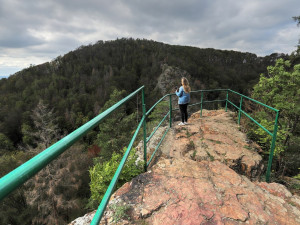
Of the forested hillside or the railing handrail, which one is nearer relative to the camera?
the railing handrail

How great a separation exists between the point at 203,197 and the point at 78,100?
185 ft

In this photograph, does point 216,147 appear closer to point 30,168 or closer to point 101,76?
point 30,168

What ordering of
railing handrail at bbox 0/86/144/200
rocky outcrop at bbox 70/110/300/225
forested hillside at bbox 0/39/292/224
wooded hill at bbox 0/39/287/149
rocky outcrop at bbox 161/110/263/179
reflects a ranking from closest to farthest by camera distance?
railing handrail at bbox 0/86/144/200 → rocky outcrop at bbox 70/110/300/225 → rocky outcrop at bbox 161/110/263/179 → forested hillside at bbox 0/39/292/224 → wooded hill at bbox 0/39/287/149

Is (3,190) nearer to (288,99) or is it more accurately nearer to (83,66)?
(288,99)

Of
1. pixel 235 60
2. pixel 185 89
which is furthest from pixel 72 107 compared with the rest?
pixel 235 60

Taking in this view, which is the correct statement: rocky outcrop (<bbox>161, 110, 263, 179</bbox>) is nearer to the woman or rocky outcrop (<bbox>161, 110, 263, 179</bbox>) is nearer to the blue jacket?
the woman

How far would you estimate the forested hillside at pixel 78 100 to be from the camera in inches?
527

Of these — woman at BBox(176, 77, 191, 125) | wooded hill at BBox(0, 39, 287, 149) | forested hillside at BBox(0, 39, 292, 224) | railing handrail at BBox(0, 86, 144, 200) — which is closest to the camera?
railing handrail at BBox(0, 86, 144, 200)

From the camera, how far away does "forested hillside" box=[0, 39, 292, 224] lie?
13391 mm

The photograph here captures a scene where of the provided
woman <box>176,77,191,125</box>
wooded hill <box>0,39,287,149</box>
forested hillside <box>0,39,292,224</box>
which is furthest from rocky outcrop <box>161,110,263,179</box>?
wooded hill <box>0,39,287,149</box>

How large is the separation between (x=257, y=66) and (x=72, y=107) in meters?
90.9

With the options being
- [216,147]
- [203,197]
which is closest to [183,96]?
[216,147]

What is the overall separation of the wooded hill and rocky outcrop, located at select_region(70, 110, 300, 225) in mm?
38306

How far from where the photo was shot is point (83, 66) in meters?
82.0
